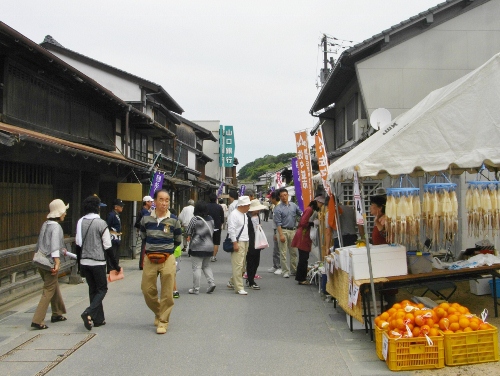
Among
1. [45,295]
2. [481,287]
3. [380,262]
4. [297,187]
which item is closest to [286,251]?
[297,187]

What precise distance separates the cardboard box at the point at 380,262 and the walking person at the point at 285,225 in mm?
5611

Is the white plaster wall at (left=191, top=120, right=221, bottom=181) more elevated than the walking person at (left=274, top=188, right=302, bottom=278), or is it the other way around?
the white plaster wall at (left=191, top=120, right=221, bottom=181)

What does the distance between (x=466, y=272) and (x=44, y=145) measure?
6.80 metres

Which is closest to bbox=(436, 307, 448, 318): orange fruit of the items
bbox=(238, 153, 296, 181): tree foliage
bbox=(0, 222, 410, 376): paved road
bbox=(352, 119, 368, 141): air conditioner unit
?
bbox=(0, 222, 410, 376): paved road

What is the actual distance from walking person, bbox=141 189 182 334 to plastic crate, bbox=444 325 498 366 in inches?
148

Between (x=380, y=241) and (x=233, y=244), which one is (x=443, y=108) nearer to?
(x=380, y=241)

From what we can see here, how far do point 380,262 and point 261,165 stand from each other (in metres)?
117

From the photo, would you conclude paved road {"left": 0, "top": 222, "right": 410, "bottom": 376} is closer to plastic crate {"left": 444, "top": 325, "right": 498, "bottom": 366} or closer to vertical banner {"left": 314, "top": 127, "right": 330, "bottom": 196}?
plastic crate {"left": 444, "top": 325, "right": 498, "bottom": 366}

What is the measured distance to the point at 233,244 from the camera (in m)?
9.66

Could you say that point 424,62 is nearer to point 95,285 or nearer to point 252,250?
point 252,250

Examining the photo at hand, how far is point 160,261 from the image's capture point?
22.7 ft

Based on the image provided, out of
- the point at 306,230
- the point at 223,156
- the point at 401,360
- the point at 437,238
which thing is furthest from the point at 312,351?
the point at 223,156

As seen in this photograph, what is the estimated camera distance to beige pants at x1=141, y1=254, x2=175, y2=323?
22.7 feet

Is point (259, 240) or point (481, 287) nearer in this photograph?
point (481, 287)
